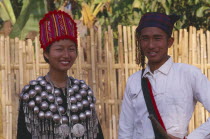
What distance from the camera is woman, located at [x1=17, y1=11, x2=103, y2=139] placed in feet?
10.4

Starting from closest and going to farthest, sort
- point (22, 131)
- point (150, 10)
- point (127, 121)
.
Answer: point (22, 131)
point (127, 121)
point (150, 10)

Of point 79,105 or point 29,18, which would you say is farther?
point 29,18

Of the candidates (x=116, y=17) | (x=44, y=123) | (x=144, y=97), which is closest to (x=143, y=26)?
(x=144, y=97)

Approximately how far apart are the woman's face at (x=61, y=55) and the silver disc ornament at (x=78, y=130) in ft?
1.36

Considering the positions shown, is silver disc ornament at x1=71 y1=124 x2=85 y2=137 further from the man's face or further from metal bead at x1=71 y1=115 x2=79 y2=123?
the man's face

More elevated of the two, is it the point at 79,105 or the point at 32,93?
the point at 32,93

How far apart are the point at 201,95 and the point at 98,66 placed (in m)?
3.05

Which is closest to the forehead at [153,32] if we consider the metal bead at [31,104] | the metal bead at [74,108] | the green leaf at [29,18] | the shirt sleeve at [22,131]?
the metal bead at [74,108]

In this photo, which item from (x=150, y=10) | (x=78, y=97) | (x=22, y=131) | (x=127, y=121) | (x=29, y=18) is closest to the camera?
(x=22, y=131)

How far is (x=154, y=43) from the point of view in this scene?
3.26 meters

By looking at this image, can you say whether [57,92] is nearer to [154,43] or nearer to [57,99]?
[57,99]

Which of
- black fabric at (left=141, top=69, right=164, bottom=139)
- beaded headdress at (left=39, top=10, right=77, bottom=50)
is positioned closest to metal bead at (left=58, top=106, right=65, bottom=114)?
beaded headdress at (left=39, top=10, right=77, bottom=50)

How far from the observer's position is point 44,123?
10.4 ft

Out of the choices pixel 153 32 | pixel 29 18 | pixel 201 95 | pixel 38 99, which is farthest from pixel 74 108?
pixel 29 18
